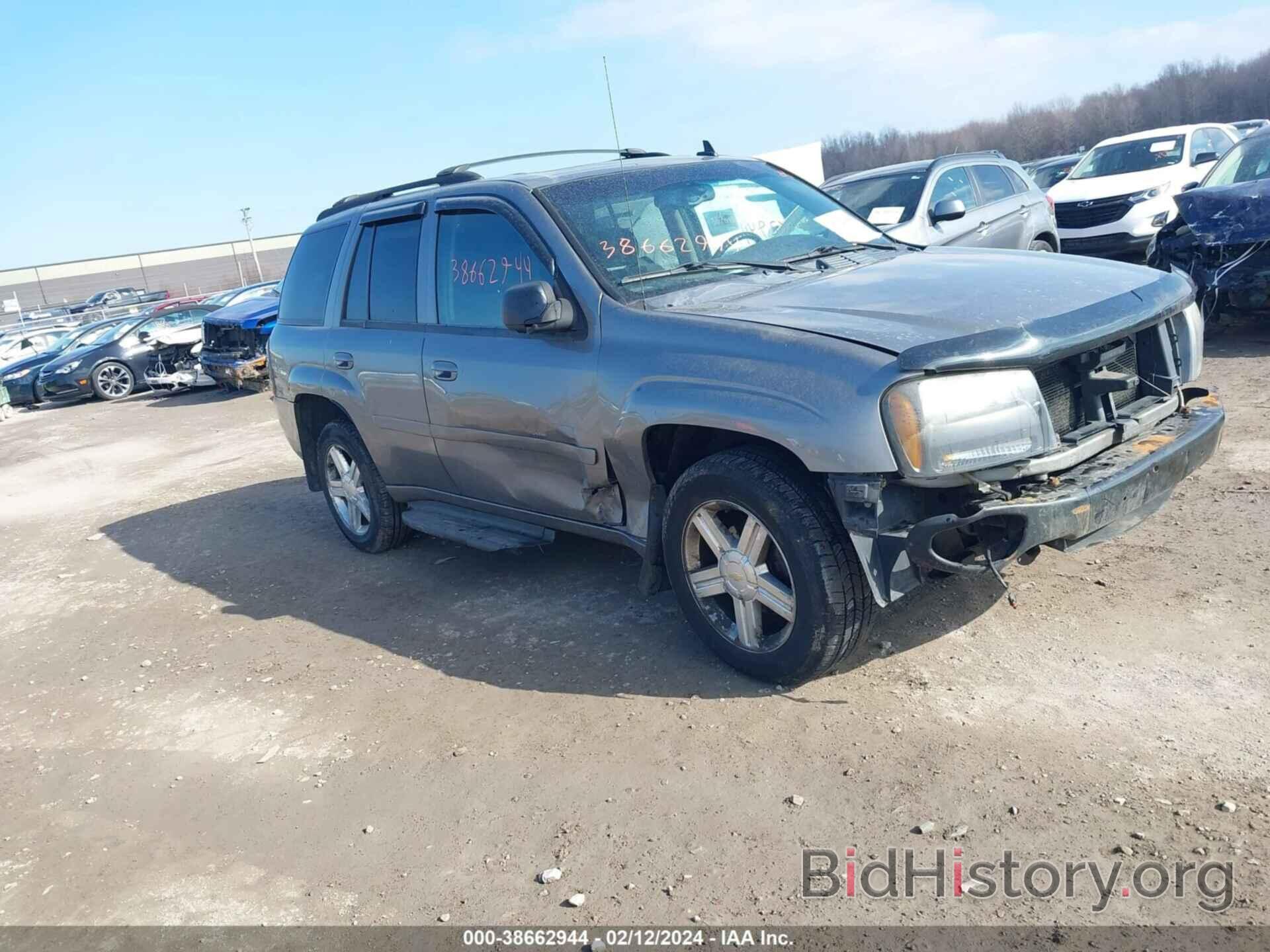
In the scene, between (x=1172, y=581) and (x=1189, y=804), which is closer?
(x=1189, y=804)

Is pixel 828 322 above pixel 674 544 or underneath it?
above

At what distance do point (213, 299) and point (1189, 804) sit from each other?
2307 cm

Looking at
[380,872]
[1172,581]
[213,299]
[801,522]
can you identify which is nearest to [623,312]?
[801,522]

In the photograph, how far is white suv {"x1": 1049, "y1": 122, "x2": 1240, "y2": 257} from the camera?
12.1m

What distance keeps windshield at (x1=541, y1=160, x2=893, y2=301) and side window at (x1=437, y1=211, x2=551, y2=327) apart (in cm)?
25

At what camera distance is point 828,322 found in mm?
3588

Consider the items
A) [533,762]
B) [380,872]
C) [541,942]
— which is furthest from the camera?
[533,762]

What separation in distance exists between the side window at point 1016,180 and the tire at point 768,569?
308 inches

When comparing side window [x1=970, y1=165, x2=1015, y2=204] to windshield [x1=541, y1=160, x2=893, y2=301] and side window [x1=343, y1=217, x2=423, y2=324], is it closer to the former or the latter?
windshield [x1=541, y1=160, x2=893, y2=301]

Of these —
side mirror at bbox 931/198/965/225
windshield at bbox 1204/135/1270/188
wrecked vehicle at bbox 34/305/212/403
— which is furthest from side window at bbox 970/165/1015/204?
wrecked vehicle at bbox 34/305/212/403

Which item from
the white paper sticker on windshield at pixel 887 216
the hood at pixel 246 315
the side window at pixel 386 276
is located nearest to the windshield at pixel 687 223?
the side window at pixel 386 276

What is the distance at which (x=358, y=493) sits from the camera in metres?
6.41

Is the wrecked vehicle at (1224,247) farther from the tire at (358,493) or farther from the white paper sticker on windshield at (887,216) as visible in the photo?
the tire at (358,493)

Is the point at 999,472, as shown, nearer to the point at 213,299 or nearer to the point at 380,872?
the point at 380,872
